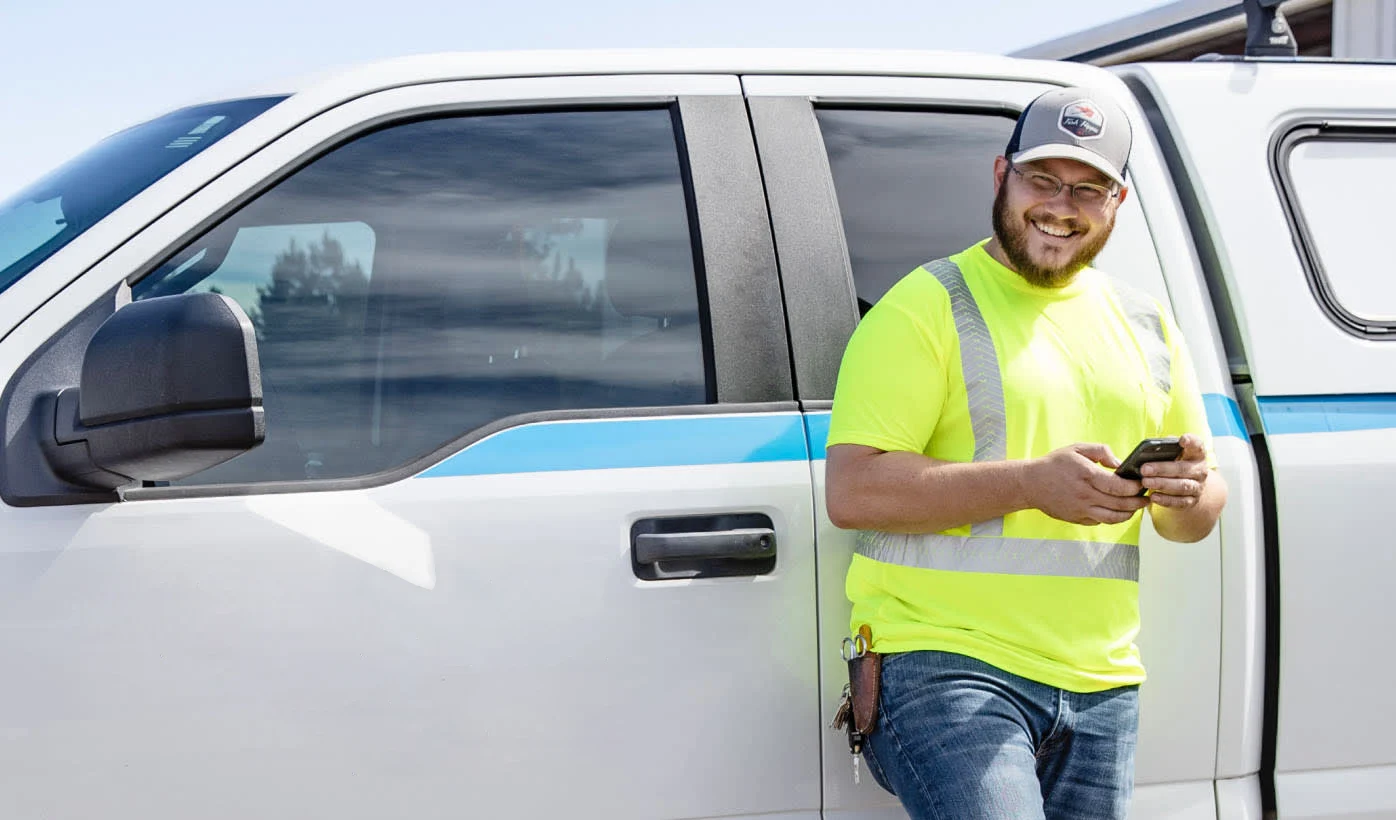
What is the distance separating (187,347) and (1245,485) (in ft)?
5.78

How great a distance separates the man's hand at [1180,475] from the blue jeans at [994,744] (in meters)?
0.35

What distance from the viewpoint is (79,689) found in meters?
1.99

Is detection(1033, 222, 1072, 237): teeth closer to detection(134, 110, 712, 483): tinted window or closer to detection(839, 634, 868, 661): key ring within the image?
Answer: detection(134, 110, 712, 483): tinted window

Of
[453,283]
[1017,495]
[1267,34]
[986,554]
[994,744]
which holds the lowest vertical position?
[994,744]

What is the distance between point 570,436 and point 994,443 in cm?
68

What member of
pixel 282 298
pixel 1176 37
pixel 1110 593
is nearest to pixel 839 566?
pixel 1110 593

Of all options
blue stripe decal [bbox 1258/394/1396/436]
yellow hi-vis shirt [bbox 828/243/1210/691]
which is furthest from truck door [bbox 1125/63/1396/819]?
yellow hi-vis shirt [bbox 828/243/1210/691]

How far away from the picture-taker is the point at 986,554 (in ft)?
6.90

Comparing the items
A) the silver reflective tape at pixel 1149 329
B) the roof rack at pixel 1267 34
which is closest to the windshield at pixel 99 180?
the silver reflective tape at pixel 1149 329

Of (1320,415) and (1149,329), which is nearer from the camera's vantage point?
(1149,329)

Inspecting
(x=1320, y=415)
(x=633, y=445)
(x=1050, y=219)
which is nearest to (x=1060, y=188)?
(x=1050, y=219)

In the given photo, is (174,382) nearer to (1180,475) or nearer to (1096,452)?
(1096,452)

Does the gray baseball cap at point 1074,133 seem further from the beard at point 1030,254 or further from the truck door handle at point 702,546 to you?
the truck door handle at point 702,546

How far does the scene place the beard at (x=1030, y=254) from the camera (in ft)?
7.25
